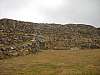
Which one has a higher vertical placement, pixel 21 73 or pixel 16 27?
pixel 16 27

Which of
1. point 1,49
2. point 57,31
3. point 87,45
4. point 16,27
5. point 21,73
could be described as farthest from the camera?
point 57,31

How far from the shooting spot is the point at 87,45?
5856cm

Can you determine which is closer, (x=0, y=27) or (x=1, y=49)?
(x=1, y=49)

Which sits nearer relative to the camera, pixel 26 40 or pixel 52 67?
pixel 52 67

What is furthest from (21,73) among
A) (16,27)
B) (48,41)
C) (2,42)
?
(16,27)

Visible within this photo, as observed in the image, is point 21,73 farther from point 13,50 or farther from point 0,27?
point 0,27

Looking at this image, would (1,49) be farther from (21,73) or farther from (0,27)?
(0,27)

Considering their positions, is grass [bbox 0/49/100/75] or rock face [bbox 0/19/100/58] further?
rock face [bbox 0/19/100/58]

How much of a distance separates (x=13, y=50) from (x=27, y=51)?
4.11 m

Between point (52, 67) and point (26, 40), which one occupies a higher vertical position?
point (26, 40)

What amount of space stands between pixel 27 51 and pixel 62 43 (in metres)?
23.9

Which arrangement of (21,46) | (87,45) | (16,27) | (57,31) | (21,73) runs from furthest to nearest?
(57,31)
(16,27)
(87,45)
(21,46)
(21,73)

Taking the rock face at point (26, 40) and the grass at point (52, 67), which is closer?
the grass at point (52, 67)

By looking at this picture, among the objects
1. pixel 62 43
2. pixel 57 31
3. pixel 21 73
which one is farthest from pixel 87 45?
pixel 21 73
